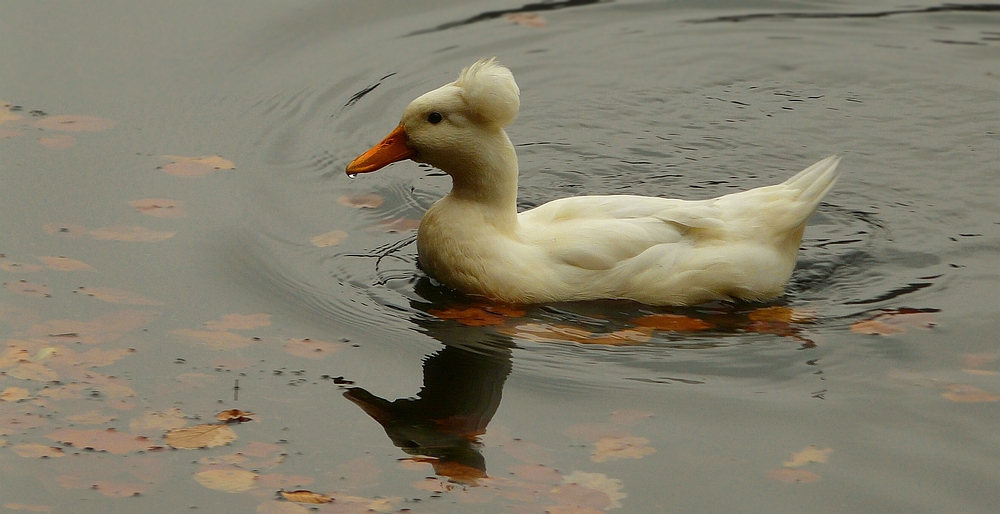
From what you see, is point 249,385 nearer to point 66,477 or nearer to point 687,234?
point 66,477

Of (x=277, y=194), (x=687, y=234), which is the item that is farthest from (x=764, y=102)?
(x=277, y=194)

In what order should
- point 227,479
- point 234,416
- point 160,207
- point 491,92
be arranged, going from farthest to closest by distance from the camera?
point 160,207
point 491,92
point 234,416
point 227,479

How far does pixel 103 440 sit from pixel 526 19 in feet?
20.2

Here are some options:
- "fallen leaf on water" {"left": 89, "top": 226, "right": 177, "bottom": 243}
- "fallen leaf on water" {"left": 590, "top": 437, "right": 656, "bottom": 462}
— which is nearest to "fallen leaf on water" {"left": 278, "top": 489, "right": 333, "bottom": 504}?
"fallen leaf on water" {"left": 590, "top": 437, "right": 656, "bottom": 462}

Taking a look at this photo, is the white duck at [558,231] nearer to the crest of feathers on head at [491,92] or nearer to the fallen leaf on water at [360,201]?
the crest of feathers on head at [491,92]

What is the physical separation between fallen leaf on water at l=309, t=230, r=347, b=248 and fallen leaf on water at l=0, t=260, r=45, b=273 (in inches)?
55.9

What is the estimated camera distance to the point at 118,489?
489cm

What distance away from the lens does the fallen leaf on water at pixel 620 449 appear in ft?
17.1

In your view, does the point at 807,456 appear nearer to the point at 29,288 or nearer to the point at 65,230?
the point at 29,288

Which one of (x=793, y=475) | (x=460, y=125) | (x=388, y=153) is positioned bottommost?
(x=793, y=475)

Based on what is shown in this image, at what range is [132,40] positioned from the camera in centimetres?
956

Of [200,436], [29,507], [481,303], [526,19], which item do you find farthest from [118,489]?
[526,19]

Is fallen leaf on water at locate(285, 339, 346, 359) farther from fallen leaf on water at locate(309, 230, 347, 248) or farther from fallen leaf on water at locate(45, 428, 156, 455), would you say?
fallen leaf on water at locate(309, 230, 347, 248)

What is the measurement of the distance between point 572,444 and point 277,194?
3035mm
